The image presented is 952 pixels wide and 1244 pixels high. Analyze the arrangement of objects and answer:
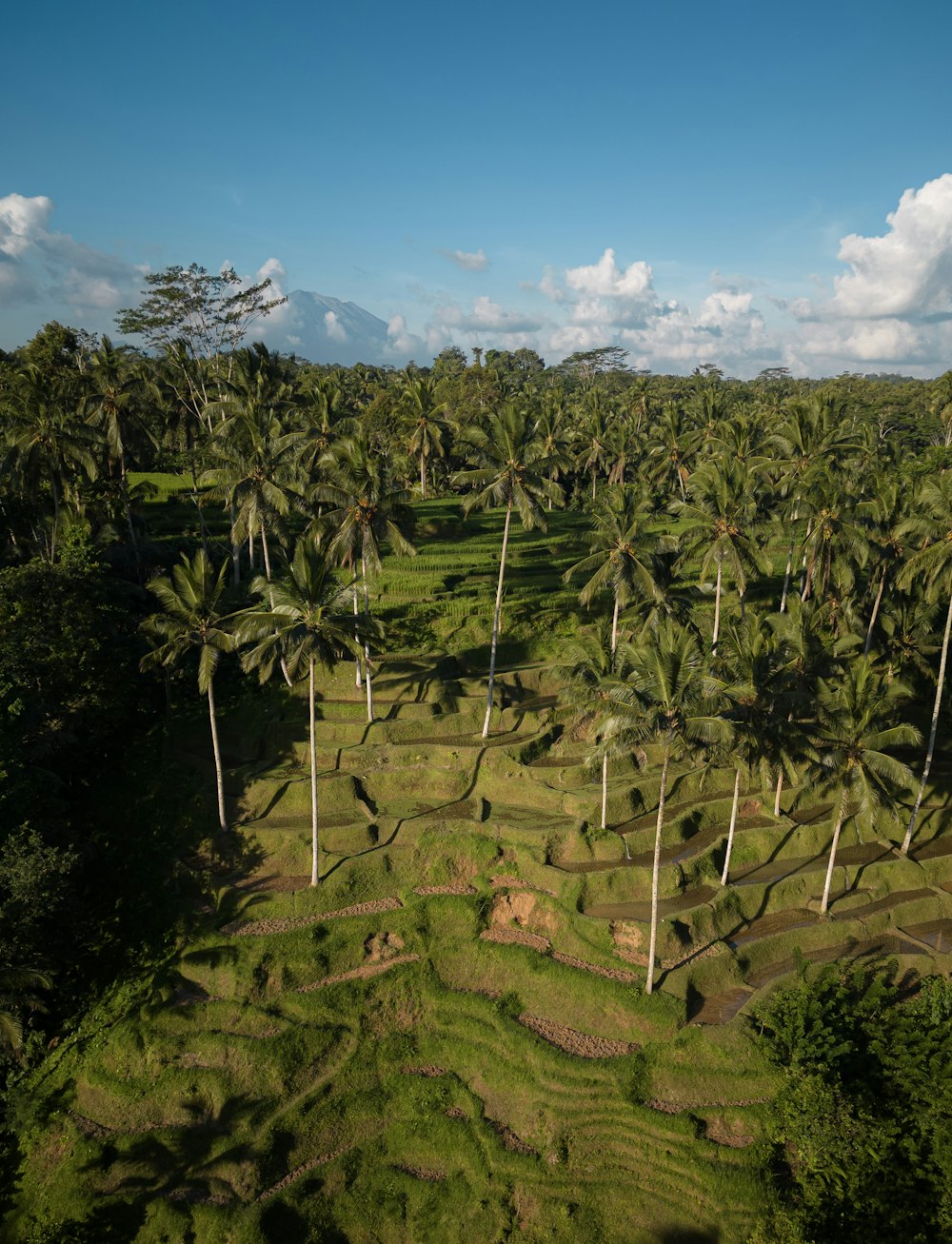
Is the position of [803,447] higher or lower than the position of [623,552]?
higher

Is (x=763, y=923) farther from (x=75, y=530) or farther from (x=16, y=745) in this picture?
(x=75, y=530)

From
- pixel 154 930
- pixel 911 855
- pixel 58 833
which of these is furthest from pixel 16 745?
pixel 911 855

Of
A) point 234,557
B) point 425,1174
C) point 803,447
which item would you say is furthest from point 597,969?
point 803,447

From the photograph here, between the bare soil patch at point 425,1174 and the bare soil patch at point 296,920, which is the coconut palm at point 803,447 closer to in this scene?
the bare soil patch at point 296,920

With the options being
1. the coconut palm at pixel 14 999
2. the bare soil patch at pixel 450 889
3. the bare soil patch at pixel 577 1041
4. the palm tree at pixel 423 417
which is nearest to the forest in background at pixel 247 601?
the coconut palm at pixel 14 999

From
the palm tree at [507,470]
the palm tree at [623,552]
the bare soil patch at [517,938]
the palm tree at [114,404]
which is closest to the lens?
the bare soil patch at [517,938]

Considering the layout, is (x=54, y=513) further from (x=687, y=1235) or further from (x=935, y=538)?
(x=935, y=538)
